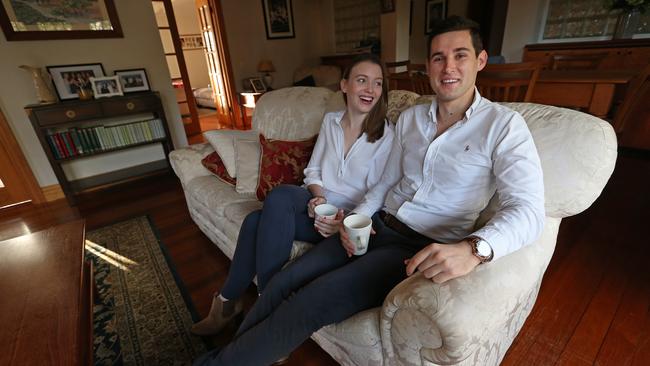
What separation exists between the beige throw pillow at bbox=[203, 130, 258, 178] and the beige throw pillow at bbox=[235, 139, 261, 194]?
50 mm

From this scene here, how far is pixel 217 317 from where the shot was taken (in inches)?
48.9

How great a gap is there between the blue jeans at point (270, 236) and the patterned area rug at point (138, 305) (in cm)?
35

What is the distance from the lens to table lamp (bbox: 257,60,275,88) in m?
4.69

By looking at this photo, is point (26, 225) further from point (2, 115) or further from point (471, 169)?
point (471, 169)

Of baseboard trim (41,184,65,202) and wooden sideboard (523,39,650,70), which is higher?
wooden sideboard (523,39,650,70)

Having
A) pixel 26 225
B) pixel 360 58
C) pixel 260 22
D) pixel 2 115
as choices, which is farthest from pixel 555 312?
pixel 260 22

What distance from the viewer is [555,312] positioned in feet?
4.28

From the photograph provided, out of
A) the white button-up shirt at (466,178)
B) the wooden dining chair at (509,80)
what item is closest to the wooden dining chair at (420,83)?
the wooden dining chair at (509,80)

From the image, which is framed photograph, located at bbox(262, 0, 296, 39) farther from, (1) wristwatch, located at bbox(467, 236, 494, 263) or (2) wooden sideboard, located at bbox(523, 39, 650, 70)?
(1) wristwatch, located at bbox(467, 236, 494, 263)

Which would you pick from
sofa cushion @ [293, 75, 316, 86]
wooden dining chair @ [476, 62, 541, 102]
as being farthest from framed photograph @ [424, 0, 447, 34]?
wooden dining chair @ [476, 62, 541, 102]

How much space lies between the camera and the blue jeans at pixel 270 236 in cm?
110

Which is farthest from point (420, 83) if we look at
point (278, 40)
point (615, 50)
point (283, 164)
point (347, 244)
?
point (278, 40)

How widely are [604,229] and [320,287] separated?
1.92 metres

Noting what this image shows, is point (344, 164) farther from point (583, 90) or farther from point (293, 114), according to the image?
point (583, 90)
